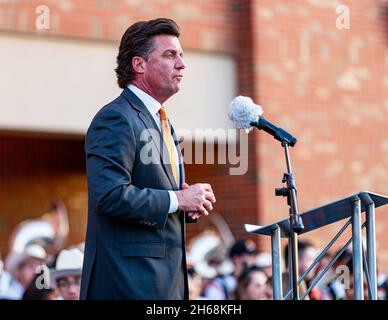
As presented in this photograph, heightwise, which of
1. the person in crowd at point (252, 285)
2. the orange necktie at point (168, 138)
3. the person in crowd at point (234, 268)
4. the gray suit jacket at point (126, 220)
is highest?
the person in crowd at point (234, 268)

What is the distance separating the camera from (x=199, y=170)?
11750 mm

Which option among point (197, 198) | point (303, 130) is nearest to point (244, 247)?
point (303, 130)

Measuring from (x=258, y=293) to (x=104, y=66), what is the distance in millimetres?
3223

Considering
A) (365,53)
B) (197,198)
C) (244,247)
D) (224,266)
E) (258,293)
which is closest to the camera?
(197,198)

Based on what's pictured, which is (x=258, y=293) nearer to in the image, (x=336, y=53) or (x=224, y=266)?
(x=224, y=266)

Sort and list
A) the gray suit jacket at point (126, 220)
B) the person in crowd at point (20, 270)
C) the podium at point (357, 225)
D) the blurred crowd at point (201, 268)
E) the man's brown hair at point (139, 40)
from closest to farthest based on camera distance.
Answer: the gray suit jacket at point (126, 220)
the man's brown hair at point (139, 40)
the podium at point (357, 225)
the blurred crowd at point (201, 268)
the person in crowd at point (20, 270)

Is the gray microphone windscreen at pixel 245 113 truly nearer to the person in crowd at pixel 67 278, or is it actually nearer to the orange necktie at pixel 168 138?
the orange necktie at pixel 168 138

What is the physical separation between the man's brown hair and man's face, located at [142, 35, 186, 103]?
3 centimetres

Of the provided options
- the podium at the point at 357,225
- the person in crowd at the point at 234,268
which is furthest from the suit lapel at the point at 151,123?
the person in crowd at the point at 234,268

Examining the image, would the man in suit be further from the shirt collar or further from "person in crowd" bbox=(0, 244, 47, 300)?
"person in crowd" bbox=(0, 244, 47, 300)

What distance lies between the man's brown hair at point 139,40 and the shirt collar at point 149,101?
0.24 ft

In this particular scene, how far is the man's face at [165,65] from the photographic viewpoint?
16.0ft

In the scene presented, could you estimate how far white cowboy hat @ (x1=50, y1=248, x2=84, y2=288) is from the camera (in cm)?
781

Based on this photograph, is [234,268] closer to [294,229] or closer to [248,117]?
[248,117]
